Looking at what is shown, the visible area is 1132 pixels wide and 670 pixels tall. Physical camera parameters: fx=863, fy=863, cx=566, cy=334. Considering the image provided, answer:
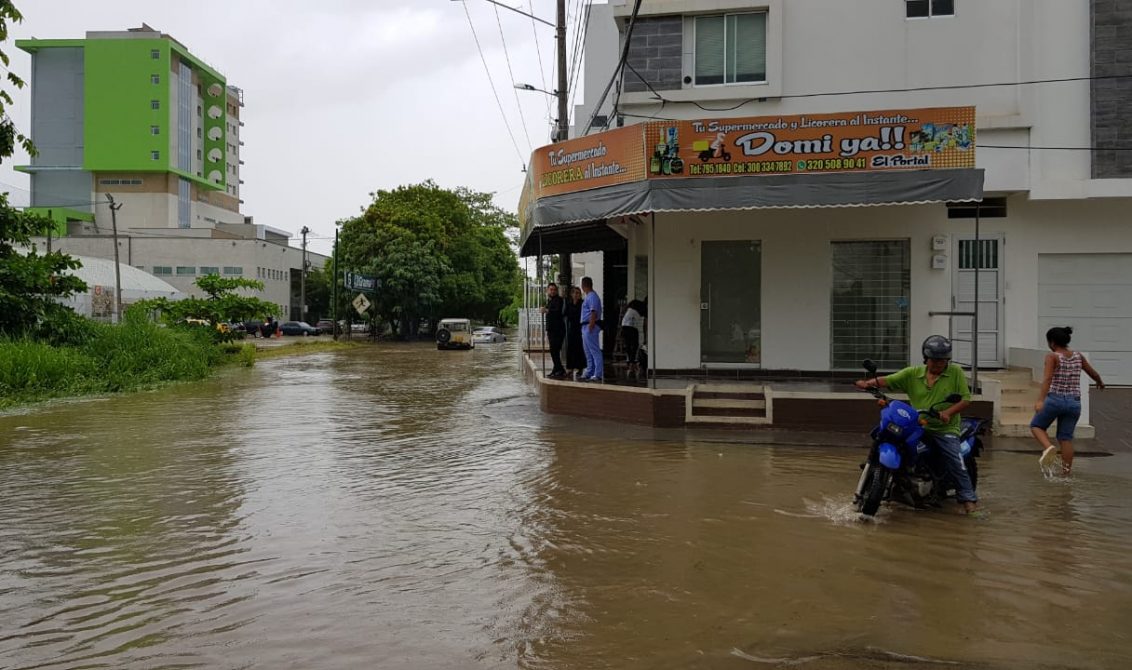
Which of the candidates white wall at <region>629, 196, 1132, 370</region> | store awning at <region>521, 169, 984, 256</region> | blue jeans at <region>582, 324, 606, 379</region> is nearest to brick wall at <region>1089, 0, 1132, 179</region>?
white wall at <region>629, 196, 1132, 370</region>

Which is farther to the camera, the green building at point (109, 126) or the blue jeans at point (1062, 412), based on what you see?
the green building at point (109, 126)

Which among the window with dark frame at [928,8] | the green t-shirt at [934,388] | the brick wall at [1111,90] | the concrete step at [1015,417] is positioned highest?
the window with dark frame at [928,8]

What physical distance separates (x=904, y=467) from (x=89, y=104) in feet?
293

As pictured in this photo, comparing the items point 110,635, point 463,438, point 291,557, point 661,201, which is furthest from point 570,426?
point 110,635

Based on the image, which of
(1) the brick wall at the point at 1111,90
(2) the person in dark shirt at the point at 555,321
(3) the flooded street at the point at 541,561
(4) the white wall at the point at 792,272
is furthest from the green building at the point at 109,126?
(3) the flooded street at the point at 541,561

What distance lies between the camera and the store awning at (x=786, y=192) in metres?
11.8

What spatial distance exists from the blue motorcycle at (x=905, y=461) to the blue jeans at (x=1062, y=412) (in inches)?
60.6

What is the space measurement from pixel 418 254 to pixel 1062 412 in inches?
1951

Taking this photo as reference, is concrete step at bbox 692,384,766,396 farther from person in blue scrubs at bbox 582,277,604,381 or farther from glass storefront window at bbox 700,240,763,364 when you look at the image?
glass storefront window at bbox 700,240,763,364

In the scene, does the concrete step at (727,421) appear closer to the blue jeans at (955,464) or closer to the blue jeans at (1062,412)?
the blue jeans at (1062,412)

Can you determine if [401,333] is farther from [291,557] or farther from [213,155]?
[291,557]

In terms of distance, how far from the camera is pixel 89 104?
262 ft

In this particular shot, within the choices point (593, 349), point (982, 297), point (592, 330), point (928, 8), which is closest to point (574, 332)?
point (593, 349)

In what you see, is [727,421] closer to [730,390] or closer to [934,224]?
[730,390]
